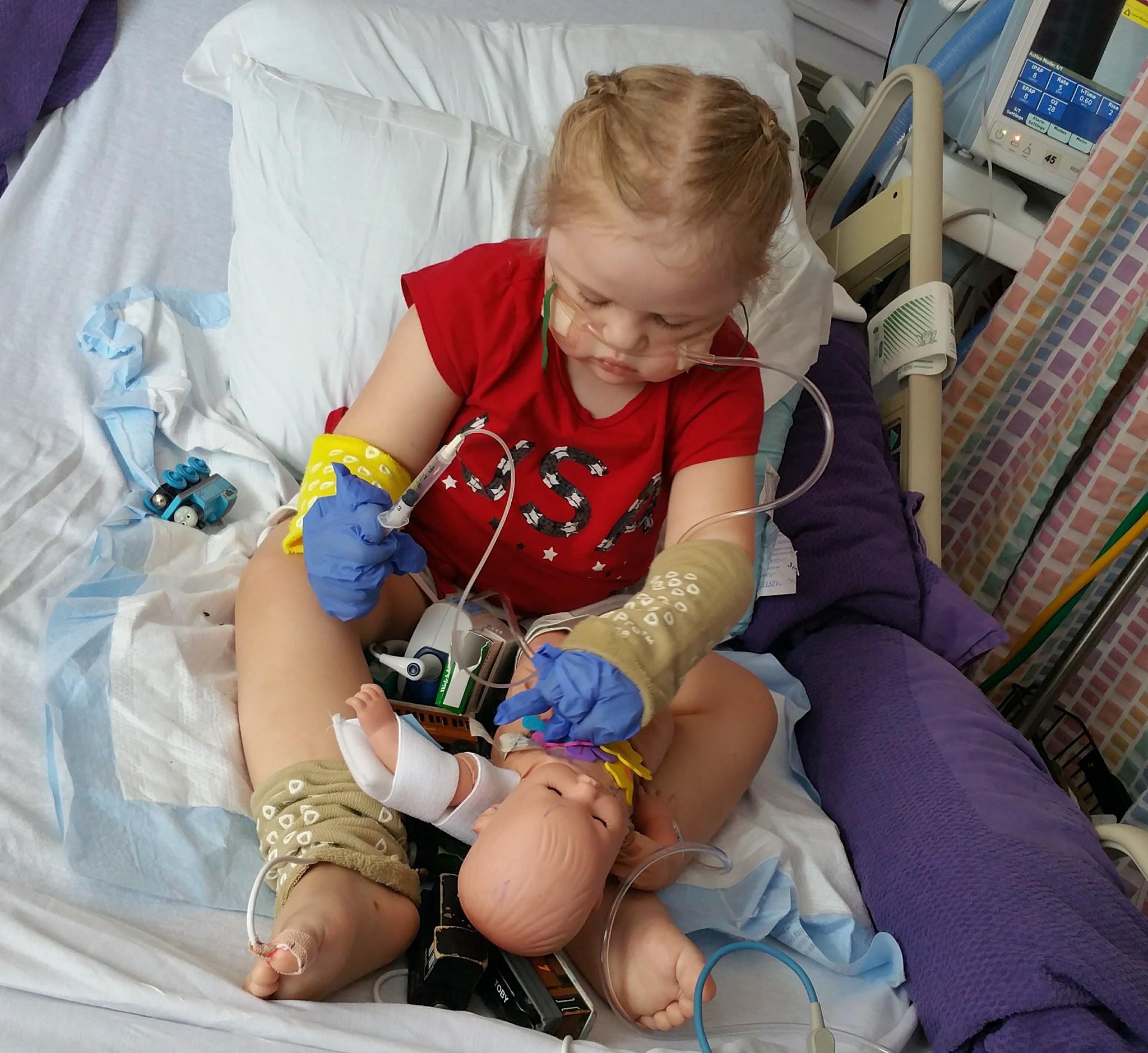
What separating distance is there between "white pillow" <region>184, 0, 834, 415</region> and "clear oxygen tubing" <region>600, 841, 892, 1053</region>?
0.80 metres

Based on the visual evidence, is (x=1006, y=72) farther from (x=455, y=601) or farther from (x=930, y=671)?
(x=455, y=601)

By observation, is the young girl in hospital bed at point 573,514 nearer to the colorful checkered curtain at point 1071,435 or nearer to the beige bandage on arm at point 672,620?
the beige bandage on arm at point 672,620

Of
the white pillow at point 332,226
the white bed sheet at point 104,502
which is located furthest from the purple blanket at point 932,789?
the white pillow at point 332,226

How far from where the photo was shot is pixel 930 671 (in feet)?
4.34

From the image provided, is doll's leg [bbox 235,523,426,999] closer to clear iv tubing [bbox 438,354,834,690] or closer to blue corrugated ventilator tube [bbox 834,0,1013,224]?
clear iv tubing [bbox 438,354,834,690]

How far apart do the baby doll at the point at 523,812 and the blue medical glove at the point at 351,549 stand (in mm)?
95

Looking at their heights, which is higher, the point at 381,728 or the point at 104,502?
the point at 381,728

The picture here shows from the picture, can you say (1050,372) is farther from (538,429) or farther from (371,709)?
(371,709)

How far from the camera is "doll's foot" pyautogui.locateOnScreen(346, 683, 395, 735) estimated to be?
91 cm

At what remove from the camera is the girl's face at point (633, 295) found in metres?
0.91

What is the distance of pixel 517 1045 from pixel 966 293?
1.77m

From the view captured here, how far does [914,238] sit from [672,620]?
973mm

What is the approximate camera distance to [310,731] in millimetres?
956

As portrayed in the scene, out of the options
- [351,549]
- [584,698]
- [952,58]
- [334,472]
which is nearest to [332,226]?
[334,472]
